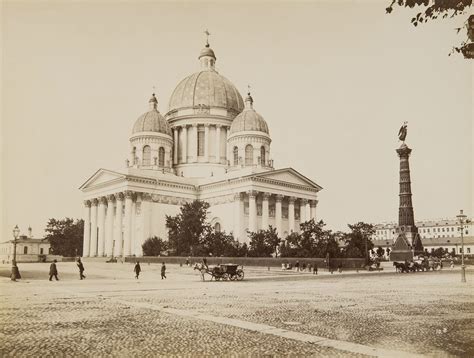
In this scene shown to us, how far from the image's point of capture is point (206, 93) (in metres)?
87.6

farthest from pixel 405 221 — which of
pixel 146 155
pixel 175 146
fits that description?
pixel 146 155

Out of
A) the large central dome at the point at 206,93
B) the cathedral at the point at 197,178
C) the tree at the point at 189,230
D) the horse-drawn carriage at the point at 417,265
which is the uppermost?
the large central dome at the point at 206,93

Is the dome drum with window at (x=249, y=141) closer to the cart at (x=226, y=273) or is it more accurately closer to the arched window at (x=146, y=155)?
the arched window at (x=146, y=155)

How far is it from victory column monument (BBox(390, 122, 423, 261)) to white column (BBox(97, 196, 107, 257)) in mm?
42340

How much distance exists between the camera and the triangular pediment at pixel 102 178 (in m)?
72.4

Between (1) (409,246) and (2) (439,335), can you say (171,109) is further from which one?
(2) (439,335)

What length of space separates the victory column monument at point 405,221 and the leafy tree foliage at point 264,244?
21.1m

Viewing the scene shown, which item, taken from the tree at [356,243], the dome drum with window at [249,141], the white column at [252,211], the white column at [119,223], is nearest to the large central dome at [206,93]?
the dome drum with window at [249,141]

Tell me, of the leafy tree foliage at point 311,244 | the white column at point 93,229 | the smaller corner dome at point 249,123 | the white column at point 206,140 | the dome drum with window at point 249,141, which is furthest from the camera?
the white column at point 206,140

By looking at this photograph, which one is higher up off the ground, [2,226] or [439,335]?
[2,226]

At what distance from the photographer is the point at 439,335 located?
11359 millimetres

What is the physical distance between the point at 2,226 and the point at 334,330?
914 centimetres

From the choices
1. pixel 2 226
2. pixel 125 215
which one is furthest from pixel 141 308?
pixel 125 215

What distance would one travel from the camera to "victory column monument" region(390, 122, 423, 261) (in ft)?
229
